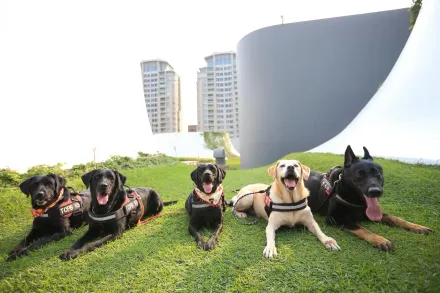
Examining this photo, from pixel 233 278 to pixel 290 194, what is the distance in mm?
1462

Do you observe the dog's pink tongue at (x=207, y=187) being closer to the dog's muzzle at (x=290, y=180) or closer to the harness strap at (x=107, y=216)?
the dog's muzzle at (x=290, y=180)

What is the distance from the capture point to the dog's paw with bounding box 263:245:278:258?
265 cm

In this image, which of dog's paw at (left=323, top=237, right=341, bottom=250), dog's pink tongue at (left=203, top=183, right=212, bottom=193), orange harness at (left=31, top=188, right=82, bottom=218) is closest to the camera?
dog's paw at (left=323, top=237, right=341, bottom=250)

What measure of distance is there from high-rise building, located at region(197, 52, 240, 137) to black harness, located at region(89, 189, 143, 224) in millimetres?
59782

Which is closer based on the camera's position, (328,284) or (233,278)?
(328,284)

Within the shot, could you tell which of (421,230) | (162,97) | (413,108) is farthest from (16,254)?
(162,97)

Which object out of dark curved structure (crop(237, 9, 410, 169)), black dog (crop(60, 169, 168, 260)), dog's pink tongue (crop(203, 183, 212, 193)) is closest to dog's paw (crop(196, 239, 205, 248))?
dog's pink tongue (crop(203, 183, 212, 193))

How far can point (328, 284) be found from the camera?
2.10m

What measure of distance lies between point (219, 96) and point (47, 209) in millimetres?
65920

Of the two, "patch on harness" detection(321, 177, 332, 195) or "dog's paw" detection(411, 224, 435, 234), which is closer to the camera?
"dog's paw" detection(411, 224, 435, 234)

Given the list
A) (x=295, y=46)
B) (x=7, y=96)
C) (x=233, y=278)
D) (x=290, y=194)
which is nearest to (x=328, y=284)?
(x=233, y=278)

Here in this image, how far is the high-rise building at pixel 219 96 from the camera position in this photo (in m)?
65.8

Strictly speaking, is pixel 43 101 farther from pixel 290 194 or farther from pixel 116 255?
pixel 290 194

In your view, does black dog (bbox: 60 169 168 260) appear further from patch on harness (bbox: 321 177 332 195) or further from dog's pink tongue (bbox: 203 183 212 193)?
patch on harness (bbox: 321 177 332 195)
